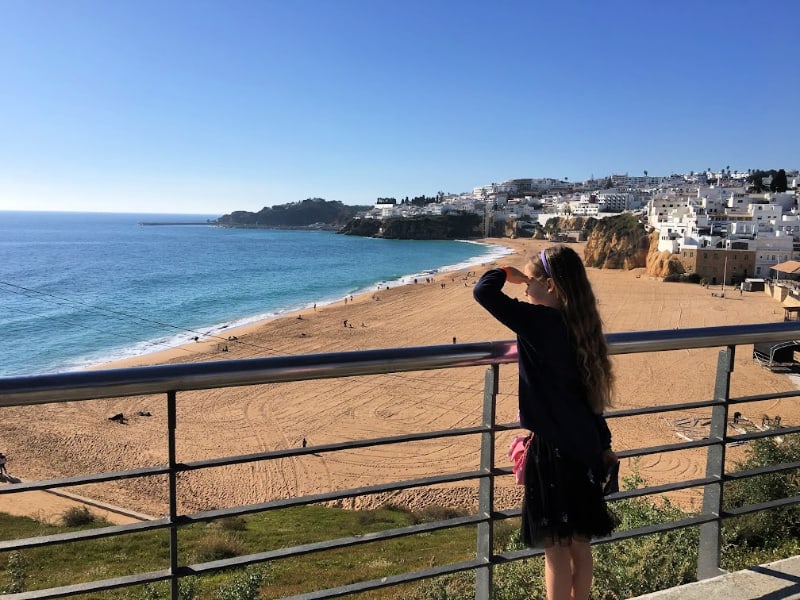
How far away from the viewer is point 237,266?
2918 inches

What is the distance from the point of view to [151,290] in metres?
52.6

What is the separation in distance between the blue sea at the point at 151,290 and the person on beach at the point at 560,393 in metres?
5.32

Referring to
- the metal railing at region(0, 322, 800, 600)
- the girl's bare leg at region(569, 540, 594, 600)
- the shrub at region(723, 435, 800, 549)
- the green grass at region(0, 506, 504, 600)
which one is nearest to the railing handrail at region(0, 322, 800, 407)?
the metal railing at region(0, 322, 800, 600)

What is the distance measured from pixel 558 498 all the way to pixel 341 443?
24.9 inches

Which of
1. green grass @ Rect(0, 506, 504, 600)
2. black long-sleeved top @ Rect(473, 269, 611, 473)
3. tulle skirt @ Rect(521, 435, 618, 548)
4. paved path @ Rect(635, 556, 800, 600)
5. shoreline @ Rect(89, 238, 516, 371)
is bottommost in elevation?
shoreline @ Rect(89, 238, 516, 371)

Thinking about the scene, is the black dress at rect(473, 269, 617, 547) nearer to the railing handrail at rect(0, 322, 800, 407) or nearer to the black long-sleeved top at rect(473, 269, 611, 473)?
the black long-sleeved top at rect(473, 269, 611, 473)

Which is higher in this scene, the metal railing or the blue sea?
the metal railing

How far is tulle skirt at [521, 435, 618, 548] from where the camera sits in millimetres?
1786

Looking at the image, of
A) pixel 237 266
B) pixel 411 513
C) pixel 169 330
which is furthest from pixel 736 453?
pixel 237 266

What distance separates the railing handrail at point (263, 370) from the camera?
1396 mm

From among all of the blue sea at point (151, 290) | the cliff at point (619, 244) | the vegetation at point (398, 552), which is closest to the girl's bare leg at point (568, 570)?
the vegetation at point (398, 552)

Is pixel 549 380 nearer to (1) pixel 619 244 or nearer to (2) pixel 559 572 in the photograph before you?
(2) pixel 559 572

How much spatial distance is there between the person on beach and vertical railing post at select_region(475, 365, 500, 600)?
0.15 metres

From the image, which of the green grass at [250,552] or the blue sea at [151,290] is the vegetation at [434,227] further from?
the green grass at [250,552]
